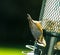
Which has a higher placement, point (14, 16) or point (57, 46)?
point (57, 46)

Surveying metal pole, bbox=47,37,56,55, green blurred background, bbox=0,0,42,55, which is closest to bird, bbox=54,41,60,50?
metal pole, bbox=47,37,56,55

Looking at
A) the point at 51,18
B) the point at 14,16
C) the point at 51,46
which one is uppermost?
the point at 51,18

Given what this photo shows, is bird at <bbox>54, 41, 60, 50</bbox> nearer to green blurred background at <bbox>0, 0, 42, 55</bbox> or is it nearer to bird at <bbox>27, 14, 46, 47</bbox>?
bird at <bbox>27, 14, 46, 47</bbox>

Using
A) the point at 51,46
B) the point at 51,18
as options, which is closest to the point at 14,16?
the point at 51,18

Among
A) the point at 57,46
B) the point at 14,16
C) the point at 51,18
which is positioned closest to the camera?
the point at 57,46

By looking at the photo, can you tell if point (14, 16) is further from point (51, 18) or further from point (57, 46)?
point (57, 46)

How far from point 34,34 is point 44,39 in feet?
0.28

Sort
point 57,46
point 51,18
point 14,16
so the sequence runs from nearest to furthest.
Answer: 1. point 57,46
2. point 51,18
3. point 14,16

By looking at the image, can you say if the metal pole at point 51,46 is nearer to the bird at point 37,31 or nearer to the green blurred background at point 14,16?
the bird at point 37,31

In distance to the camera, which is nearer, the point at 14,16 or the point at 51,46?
the point at 51,46

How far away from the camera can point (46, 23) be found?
206 centimetres

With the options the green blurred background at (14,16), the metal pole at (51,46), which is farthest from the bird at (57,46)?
the green blurred background at (14,16)

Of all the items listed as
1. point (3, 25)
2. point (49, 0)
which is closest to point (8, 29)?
point (3, 25)

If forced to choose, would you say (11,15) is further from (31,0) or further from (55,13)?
(55,13)
